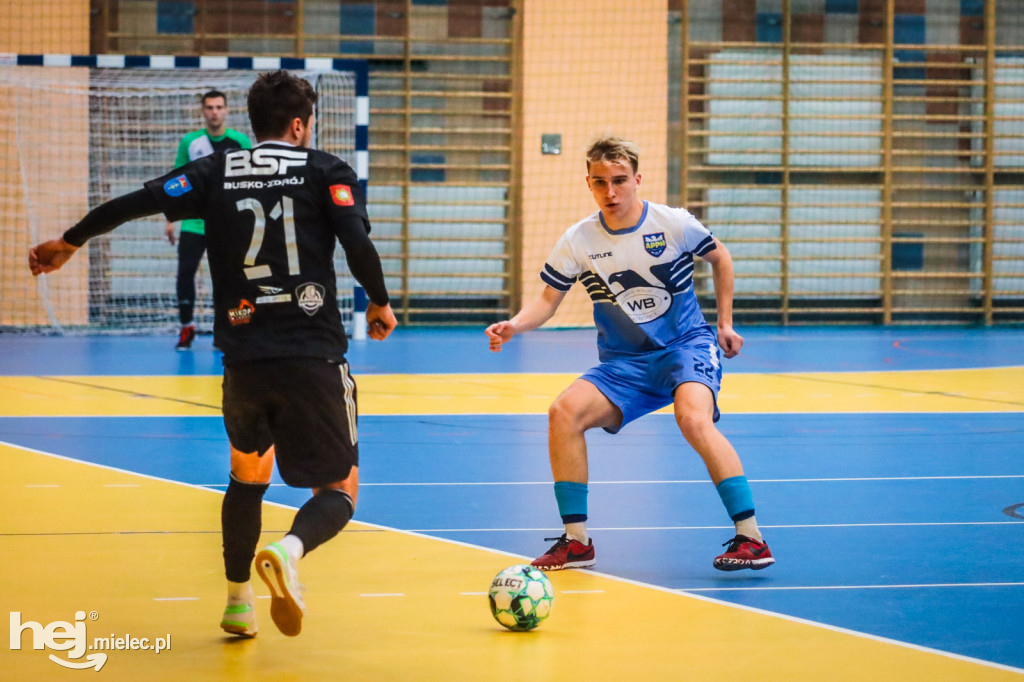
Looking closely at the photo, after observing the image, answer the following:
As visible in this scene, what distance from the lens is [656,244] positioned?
4.12 metres

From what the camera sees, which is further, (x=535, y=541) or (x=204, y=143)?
(x=204, y=143)

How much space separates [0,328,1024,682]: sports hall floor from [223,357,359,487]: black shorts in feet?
1.38

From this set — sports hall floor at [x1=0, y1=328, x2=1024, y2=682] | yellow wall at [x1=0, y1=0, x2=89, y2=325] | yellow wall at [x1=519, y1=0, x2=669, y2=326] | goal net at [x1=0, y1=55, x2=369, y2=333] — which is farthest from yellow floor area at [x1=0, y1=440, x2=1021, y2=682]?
yellow wall at [x1=519, y1=0, x2=669, y2=326]

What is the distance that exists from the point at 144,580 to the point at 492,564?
99 centimetres

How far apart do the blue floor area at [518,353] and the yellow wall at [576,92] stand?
1444mm

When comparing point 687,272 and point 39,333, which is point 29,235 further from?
point 687,272

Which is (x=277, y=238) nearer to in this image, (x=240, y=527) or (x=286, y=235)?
(x=286, y=235)

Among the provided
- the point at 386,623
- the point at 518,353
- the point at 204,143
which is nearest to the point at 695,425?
the point at 386,623

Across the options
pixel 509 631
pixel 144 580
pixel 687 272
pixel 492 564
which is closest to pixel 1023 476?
pixel 687 272

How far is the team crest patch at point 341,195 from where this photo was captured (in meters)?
2.99

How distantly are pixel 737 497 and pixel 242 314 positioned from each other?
5.36 feet

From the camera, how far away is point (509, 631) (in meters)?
3.13

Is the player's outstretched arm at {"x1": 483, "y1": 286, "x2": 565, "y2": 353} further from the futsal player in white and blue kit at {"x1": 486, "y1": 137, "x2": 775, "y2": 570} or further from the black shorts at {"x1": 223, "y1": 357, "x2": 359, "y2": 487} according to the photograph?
the black shorts at {"x1": 223, "y1": 357, "x2": 359, "y2": 487}
